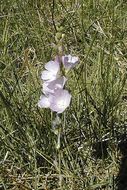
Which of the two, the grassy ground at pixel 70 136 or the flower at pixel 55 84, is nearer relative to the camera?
the flower at pixel 55 84

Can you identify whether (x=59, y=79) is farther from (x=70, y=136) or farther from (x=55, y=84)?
(x=70, y=136)

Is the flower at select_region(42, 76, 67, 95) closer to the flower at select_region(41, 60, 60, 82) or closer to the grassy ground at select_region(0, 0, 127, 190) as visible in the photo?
the flower at select_region(41, 60, 60, 82)

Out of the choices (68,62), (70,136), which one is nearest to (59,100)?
(68,62)

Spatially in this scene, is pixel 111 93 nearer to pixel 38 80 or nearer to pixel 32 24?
pixel 38 80

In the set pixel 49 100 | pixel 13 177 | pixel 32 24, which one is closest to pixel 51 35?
pixel 32 24

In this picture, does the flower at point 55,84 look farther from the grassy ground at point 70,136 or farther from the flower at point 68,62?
the grassy ground at point 70,136

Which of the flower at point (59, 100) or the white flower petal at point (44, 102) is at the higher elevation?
the flower at point (59, 100)

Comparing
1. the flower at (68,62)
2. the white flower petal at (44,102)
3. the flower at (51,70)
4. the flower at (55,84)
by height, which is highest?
the flower at (68,62)

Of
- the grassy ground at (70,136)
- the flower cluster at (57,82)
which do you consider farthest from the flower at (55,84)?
the grassy ground at (70,136)
